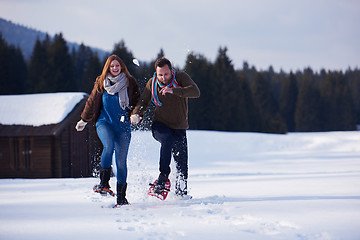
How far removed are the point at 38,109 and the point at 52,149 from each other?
1.80 meters

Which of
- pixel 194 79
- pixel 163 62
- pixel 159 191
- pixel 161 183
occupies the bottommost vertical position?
pixel 159 191

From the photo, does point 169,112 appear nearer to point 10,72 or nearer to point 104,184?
point 104,184

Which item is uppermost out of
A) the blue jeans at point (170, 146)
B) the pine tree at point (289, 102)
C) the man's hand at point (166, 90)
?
the pine tree at point (289, 102)

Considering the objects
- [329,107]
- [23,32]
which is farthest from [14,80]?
[23,32]

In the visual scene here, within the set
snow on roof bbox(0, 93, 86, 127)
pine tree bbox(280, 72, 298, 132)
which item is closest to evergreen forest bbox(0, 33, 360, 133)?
pine tree bbox(280, 72, 298, 132)

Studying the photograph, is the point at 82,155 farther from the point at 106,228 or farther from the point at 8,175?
the point at 106,228

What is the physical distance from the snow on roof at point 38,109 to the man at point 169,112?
10529 millimetres

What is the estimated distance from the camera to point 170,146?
5840 millimetres

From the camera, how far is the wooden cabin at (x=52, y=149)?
16.0 m

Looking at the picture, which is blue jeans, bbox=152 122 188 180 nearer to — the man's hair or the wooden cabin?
the man's hair

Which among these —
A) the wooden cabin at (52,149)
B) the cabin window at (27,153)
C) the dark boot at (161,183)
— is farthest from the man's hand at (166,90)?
the cabin window at (27,153)

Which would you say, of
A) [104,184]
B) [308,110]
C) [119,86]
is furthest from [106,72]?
[308,110]

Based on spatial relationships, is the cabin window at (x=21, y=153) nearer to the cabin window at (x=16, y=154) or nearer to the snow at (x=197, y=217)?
the cabin window at (x=16, y=154)

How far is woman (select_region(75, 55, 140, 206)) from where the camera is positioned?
18.2 ft
